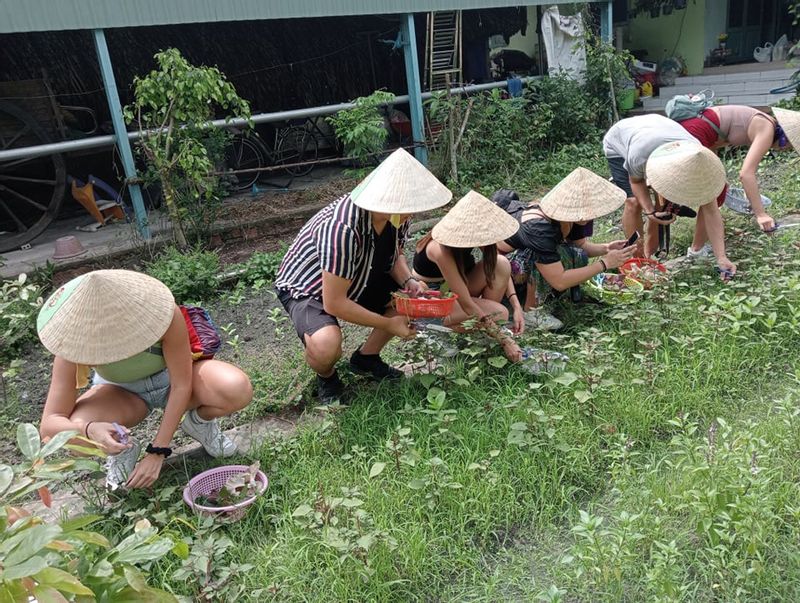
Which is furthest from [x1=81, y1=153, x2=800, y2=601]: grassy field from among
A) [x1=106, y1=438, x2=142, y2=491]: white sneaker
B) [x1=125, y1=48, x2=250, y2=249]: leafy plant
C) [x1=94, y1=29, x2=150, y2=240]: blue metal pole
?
[x1=94, y1=29, x2=150, y2=240]: blue metal pole

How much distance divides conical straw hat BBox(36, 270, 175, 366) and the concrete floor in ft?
11.6

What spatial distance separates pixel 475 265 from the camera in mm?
3549

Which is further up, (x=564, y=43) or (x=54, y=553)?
(x=564, y=43)

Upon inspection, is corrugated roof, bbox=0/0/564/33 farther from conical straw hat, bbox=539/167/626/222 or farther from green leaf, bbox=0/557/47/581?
green leaf, bbox=0/557/47/581

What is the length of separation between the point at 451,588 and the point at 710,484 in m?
0.90

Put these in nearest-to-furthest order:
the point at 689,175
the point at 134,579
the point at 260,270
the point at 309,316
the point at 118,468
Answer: the point at 134,579 < the point at 118,468 < the point at 309,316 < the point at 689,175 < the point at 260,270

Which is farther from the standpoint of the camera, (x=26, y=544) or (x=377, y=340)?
(x=377, y=340)

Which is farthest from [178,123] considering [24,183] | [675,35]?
[675,35]

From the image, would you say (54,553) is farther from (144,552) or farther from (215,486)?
(215,486)

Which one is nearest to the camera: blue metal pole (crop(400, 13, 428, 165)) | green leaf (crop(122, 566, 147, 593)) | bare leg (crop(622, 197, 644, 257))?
Answer: green leaf (crop(122, 566, 147, 593))

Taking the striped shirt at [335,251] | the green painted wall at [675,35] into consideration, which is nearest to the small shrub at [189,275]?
the striped shirt at [335,251]

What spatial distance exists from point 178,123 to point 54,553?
4997 millimetres

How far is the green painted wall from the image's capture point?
1316 cm

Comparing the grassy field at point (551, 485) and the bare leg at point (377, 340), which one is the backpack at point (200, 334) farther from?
the bare leg at point (377, 340)
